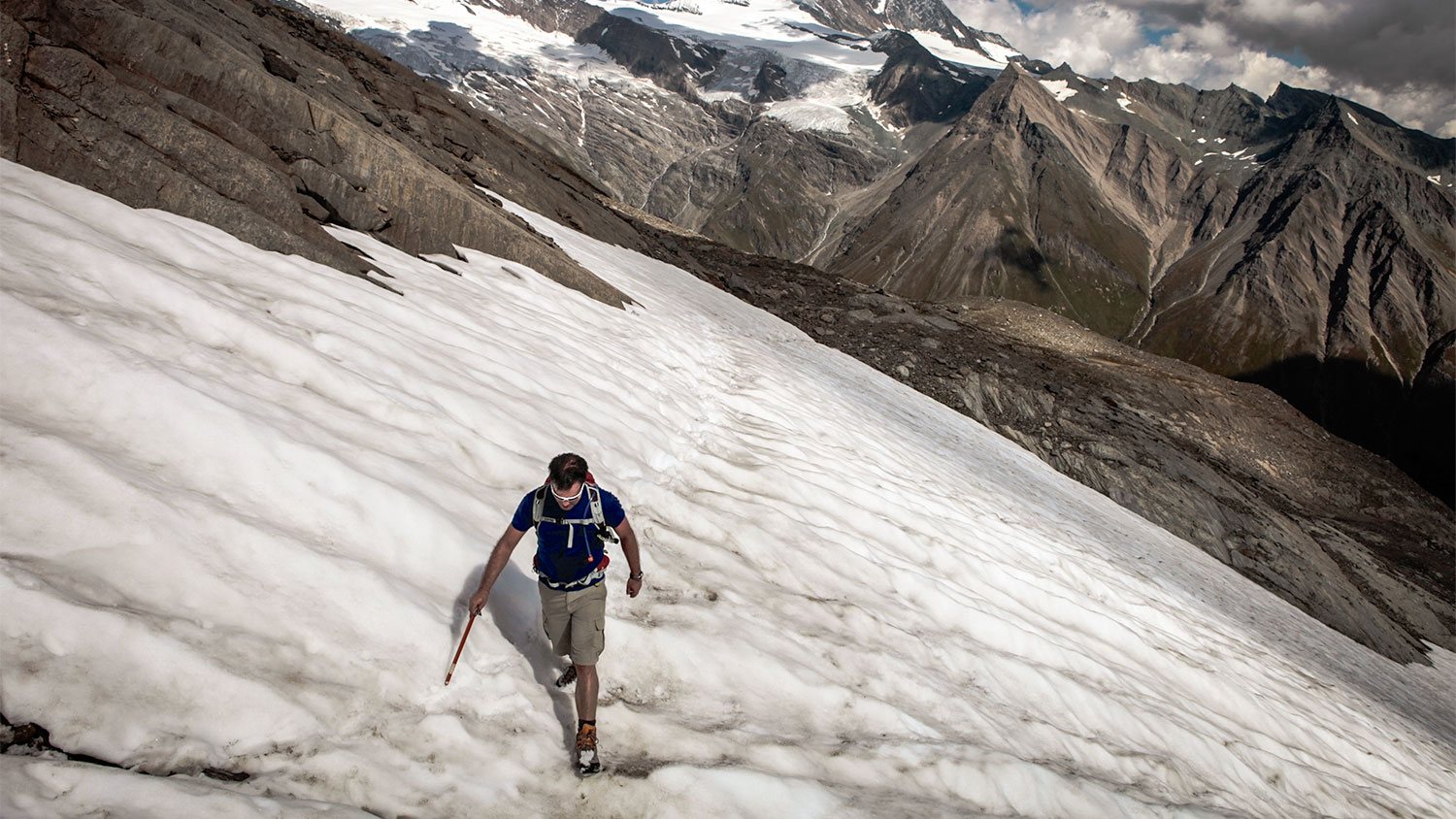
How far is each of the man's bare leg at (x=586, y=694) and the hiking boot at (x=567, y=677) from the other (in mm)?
474

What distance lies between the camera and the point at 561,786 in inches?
191

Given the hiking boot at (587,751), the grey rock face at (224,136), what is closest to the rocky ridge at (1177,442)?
the grey rock face at (224,136)

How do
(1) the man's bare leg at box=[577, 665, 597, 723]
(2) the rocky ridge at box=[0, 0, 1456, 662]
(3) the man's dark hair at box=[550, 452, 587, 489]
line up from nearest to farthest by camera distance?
1. (1) the man's bare leg at box=[577, 665, 597, 723]
2. (3) the man's dark hair at box=[550, 452, 587, 489]
3. (2) the rocky ridge at box=[0, 0, 1456, 662]

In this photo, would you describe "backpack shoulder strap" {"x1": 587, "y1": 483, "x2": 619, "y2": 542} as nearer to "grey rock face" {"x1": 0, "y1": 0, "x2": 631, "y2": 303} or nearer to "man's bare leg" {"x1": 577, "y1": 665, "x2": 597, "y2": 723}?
"man's bare leg" {"x1": 577, "y1": 665, "x2": 597, "y2": 723}

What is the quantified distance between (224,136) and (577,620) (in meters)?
12.6

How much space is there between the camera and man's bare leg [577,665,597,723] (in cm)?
505

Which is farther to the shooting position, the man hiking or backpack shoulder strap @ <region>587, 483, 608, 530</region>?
backpack shoulder strap @ <region>587, 483, 608, 530</region>

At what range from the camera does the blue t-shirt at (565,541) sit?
527 centimetres

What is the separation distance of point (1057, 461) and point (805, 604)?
82.2 ft

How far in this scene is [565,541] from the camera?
5254 mm

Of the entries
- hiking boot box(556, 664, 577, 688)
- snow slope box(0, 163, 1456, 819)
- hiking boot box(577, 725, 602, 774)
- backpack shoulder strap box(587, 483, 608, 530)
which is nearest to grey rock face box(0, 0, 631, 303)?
snow slope box(0, 163, 1456, 819)

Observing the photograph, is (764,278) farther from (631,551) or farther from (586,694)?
(586,694)

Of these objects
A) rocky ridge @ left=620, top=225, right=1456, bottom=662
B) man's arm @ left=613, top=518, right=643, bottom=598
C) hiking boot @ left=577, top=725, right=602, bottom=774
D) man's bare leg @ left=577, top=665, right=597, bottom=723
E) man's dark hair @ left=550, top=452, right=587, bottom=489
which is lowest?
hiking boot @ left=577, top=725, right=602, bottom=774

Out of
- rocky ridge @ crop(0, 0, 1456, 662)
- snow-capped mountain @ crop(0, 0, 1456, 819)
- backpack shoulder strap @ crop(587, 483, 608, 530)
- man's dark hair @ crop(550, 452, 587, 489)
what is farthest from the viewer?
rocky ridge @ crop(0, 0, 1456, 662)
